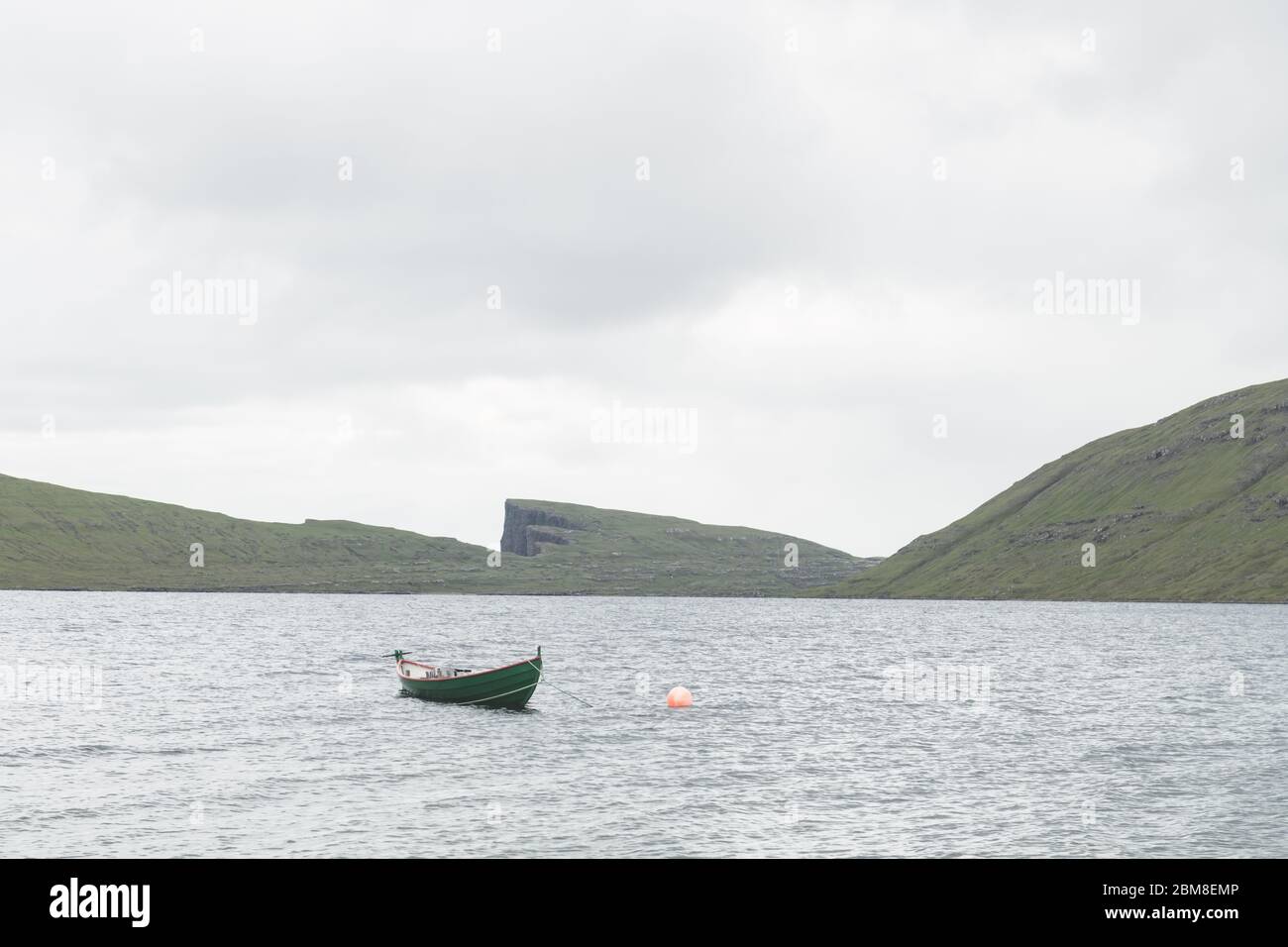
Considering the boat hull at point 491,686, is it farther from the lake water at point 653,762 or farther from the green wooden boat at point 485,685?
the lake water at point 653,762

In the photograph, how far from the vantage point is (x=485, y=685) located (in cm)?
7444

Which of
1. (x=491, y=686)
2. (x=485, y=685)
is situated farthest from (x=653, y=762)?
(x=485, y=685)

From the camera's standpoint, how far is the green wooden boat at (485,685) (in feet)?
238

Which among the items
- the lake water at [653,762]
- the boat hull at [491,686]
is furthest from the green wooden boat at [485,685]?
the lake water at [653,762]

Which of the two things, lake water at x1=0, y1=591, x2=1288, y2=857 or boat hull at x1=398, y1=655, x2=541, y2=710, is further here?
boat hull at x1=398, y1=655, x2=541, y2=710

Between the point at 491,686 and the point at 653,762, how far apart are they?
24854mm

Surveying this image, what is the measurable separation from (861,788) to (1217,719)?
34.9m

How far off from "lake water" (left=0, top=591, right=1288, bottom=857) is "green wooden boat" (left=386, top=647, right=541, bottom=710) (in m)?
2.09

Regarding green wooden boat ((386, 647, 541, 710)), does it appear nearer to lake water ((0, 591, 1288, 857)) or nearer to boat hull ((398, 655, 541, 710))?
boat hull ((398, 655, 541, 710))

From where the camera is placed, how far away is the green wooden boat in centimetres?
7256

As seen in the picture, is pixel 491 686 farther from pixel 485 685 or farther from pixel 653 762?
pixel 653 762

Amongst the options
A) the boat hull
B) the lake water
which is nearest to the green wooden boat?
the boat hull
